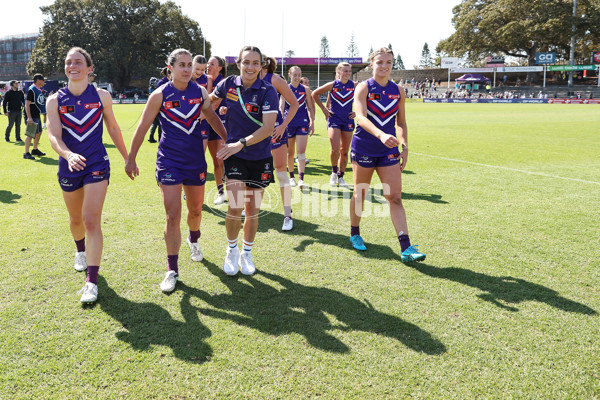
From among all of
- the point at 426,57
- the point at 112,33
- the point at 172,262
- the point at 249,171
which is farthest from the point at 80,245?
the point at 426,57

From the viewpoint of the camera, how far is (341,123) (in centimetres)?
831

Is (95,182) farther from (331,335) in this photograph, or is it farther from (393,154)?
(393,154)

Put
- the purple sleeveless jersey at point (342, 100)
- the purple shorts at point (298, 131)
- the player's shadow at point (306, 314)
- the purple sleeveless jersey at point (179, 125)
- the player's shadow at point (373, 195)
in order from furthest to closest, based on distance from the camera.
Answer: the purple shorts at point (298, 131)
the purple sleeveless jersey at point (342, 100)
the player's shadow at point (373, 195)
the purple sleeveless jersey at point (179, 125)
the player's shadow at point (306, 314)

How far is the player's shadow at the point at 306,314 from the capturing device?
3344 mm

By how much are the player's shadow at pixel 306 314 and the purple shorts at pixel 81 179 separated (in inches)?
51.5

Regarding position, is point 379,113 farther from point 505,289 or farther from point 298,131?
point 298,131

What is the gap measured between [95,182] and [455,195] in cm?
616

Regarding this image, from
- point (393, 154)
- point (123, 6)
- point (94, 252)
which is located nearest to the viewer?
point (94, 252)

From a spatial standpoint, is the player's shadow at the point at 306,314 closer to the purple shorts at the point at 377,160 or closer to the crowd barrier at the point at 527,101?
the purple shorts at the point at 377,160

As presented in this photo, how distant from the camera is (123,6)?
6638 centimetres

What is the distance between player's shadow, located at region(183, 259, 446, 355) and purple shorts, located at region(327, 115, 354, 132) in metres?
4.54

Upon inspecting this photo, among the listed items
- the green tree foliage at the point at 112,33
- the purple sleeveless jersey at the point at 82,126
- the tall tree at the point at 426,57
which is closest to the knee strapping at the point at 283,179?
the purple sleeveless jersey at the point at 82,126

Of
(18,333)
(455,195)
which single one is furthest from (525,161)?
(18,333)

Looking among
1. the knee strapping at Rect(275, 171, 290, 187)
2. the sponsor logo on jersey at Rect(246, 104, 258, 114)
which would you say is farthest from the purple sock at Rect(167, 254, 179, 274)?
the knee strapping at Rect(275, 171, 290, 187)
